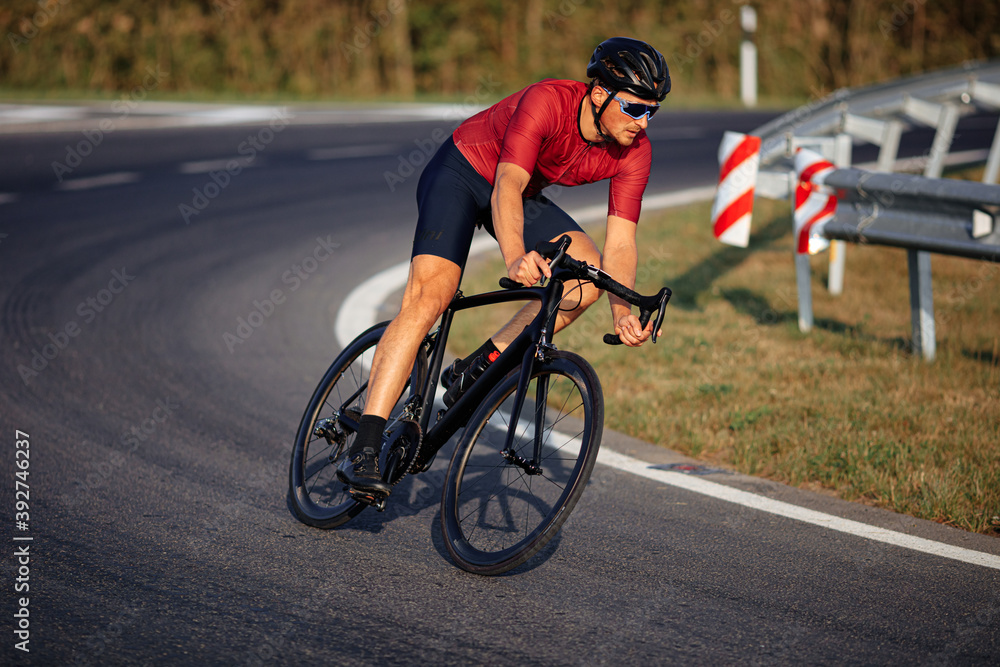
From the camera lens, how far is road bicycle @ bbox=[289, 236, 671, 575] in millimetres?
3490

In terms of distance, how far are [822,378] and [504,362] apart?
3.11 m

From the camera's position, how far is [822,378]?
6.14 metres

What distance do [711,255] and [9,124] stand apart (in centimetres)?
1283

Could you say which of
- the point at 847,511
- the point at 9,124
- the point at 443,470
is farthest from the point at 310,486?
the point at 9,124

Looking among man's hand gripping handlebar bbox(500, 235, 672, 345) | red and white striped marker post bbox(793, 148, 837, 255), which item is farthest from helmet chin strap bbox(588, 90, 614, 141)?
red and white striped marker post bbox(793, 148, 837, 255)

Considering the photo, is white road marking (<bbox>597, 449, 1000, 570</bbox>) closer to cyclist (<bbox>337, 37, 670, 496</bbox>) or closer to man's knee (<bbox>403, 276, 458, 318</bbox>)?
cyclist (<bbox>337, 37, 670, 496</bbox>)

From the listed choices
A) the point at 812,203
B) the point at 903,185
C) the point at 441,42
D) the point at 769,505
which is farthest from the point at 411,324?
the point at 441,42

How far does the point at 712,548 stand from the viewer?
3.99 meters

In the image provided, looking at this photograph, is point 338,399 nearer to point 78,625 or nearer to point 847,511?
point 78,625

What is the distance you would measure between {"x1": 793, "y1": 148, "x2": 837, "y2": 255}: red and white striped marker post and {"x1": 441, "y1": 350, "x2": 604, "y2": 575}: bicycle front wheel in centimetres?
323

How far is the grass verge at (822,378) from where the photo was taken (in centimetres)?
480

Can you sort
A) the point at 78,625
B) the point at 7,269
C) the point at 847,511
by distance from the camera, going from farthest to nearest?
1. the point at 7,269
2. the point at 847,511
3. the point at 78,625

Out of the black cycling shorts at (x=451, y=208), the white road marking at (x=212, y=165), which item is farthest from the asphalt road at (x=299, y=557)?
the white road marking at (x=212, y=165)

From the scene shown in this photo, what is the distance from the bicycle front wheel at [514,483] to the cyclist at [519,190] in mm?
249
